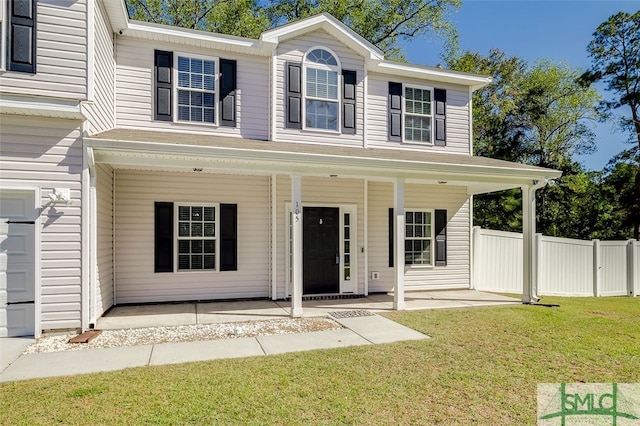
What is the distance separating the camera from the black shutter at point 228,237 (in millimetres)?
7895

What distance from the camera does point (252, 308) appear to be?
23.7 feet

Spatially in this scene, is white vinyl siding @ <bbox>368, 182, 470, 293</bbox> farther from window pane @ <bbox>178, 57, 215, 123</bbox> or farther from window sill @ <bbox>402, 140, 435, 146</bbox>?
window pane @ <bbox>178, 57, 215, 123</bbox>

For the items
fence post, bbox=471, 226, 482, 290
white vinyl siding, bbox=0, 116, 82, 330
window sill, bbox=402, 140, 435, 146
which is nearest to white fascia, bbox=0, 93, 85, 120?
white vinyl siding, bbox=0, 116, 82, 330

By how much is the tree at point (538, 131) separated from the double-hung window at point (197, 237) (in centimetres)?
1534

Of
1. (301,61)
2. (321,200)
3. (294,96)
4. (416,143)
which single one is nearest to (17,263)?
(321,200)

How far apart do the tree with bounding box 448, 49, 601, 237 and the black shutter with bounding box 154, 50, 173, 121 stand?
51.1 feet

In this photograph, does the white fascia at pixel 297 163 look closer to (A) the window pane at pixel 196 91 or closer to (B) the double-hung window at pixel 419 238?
(A) the window pane at pixel 196 91

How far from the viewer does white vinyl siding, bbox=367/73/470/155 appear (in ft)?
29.2

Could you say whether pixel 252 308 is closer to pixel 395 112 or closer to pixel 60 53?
pixel 60 53

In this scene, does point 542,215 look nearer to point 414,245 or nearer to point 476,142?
point 476,142

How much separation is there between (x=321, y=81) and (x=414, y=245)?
466 centimetres

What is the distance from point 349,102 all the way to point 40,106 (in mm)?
5894

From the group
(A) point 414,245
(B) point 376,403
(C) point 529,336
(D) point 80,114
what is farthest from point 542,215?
(D) point 80,114

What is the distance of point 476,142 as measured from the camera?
19.1m
